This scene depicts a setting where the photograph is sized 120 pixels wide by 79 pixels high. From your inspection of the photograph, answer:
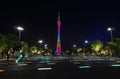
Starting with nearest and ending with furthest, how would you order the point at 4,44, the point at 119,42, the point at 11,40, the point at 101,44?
the point at 4,44 → the point at 11,40 → the point at 119,42 → the point at 101,44

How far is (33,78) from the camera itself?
13.9m

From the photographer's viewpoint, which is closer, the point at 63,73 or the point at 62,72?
the point at 63,73

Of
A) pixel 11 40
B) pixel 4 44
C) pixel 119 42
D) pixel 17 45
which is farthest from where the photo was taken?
pixel 119 42

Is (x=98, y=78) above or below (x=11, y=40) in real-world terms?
below

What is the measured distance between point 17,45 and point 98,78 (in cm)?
5421

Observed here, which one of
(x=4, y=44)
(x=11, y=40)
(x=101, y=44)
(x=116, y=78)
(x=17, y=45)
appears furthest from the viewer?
(x=101, y=44)

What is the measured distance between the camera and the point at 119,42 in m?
75.1

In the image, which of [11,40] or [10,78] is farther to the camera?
[11,40]

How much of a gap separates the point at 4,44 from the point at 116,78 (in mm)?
47243

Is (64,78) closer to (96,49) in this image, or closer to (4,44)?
(4,44)

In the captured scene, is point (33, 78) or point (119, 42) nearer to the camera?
point (33, 78)

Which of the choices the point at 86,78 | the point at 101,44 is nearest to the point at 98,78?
the point at 86,78

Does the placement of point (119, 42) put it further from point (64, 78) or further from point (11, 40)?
point (64, 78)

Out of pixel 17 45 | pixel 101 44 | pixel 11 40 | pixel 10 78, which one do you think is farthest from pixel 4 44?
pixel 101 44
